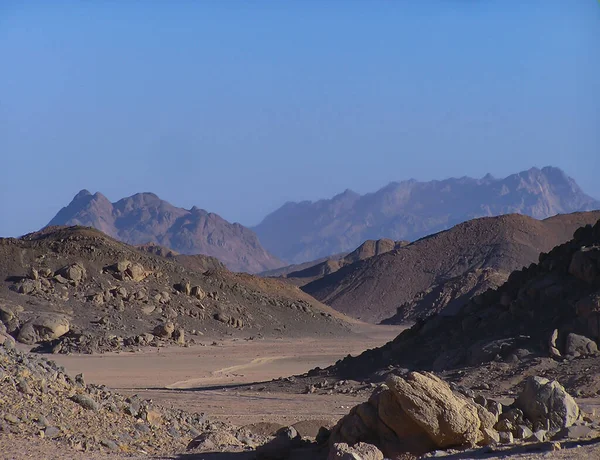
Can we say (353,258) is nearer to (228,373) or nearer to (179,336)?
(179,336)

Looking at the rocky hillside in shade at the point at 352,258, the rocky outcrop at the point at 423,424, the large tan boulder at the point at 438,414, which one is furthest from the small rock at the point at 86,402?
the rocky hillside in shade at the point at 352,258

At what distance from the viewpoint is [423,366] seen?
22062 mm

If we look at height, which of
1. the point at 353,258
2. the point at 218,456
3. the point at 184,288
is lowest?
the point at 218,456

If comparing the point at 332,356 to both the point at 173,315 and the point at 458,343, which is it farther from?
the point at 458,343

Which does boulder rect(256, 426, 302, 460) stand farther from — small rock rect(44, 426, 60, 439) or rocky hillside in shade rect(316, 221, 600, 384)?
rocky hillside in shade rect(316, 221, 600, 384)

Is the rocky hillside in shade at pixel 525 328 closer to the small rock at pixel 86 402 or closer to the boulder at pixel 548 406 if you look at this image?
the boulder at pixel 548 406

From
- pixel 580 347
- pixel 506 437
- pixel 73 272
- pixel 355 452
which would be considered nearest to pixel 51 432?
pixel 355 452

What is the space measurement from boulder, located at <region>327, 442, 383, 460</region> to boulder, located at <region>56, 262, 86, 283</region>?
33419 mm

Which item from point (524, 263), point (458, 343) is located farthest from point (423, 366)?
point (524, 263)

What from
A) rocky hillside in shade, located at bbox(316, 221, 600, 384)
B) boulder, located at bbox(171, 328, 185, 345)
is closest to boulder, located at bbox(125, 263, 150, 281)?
boulder, located at bbox(171, 328, 185, 345)

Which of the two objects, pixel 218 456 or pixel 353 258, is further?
pixel 353 258

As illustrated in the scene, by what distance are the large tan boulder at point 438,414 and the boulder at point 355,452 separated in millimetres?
734

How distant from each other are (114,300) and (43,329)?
5.77 metres

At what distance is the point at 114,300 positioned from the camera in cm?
4197
